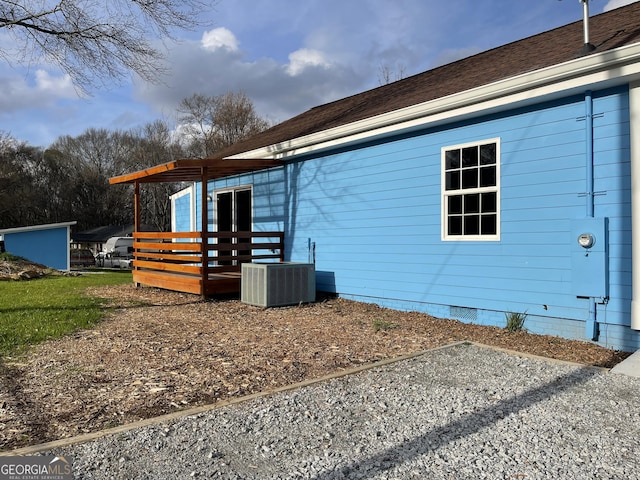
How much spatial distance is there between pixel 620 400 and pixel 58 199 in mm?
47895

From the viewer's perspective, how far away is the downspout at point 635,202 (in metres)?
4.80

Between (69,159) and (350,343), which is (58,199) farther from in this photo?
(350,343)

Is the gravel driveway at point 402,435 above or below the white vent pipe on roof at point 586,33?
below

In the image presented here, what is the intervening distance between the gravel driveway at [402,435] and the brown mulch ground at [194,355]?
1.51 feet

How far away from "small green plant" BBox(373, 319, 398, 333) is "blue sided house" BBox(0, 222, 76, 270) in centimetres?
2178

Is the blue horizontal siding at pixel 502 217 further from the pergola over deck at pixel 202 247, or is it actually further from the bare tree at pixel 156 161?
the bare tree at pixel 156 161

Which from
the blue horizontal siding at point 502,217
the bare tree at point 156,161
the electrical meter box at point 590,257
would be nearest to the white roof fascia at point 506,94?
the blue horizontal siding at point 502,217

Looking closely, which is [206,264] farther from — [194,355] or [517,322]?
[517,322]

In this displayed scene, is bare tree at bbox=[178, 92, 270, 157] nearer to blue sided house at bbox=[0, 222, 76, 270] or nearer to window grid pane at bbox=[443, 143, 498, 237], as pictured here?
blue sided house at bbox=[0, 222, 76, 270]

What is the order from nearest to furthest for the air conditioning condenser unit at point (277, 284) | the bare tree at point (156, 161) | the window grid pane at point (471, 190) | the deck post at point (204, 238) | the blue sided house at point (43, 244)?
the window grid pane at point (471, 190), the air conditioning condenser unit at point (277, 284), the deck post at point (204, 238), the blue sided house at point (43, 244), the bare tree at point (156, 161)

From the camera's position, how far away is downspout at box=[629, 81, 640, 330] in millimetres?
4805

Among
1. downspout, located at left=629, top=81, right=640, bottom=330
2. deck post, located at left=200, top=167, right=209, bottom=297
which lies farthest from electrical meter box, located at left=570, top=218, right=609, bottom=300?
deck post, located at left=200, top=167, right=209, bottom=297

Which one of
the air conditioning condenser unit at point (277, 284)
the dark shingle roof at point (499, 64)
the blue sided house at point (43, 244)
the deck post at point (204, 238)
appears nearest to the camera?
the dark shingle roof at point (499, 64)

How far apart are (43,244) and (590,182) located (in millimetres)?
24868
